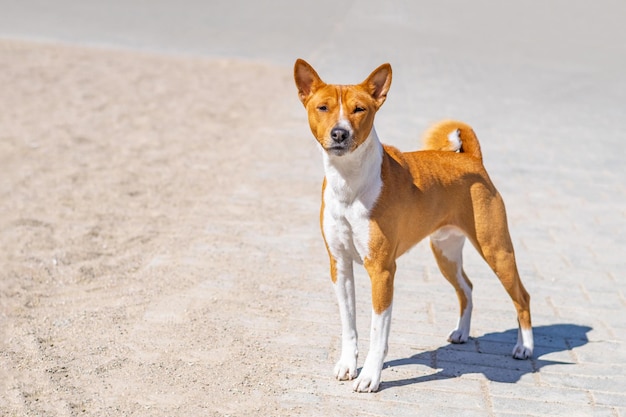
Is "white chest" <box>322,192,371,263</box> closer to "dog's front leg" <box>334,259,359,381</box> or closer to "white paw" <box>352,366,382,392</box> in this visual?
"dog's front leg" <box>334,259,359,381</box>

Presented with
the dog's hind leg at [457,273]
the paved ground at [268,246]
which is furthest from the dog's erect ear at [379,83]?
the paved ground at [268,246]

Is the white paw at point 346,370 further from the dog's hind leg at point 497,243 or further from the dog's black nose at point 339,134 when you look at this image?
the dog's black nose at point 339,134

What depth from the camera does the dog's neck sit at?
4.57 metres

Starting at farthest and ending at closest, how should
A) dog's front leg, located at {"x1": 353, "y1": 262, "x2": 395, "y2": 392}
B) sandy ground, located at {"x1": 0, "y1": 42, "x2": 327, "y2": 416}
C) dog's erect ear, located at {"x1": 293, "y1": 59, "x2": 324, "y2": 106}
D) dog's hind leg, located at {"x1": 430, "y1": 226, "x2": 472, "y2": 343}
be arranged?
dog's hind leg, located at {"x1": 430, "y1": 226, "x2": 472, "y2": 343} < sandy ground, located at {"x1": 0, "y1": 42, "x2": 327, "y2": 416} < dog's front leg, located at {"x1": 353, "y1": 262, "x2": 395, "y2": 392} < dog's erect ear, located at {"x1": 293, "y1": 59, "x2": 324, "y2": 106}

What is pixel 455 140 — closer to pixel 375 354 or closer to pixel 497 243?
pixel 497 243

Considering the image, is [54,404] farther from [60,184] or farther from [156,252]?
[60,184]

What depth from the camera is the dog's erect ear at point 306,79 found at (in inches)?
179

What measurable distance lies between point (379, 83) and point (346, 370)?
157cm

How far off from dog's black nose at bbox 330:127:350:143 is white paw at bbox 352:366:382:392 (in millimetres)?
1283

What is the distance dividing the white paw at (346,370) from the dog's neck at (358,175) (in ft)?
3.02

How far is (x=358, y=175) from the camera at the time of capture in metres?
4.59

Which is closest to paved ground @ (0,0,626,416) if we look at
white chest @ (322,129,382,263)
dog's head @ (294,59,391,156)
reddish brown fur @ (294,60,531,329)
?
reddish brown fur @ (294,60,531,329)

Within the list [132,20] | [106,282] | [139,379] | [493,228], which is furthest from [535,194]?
[132,20]

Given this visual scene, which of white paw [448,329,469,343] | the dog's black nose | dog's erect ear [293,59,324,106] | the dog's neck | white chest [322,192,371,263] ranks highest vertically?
dog's erect ear [293,59,324,106]
